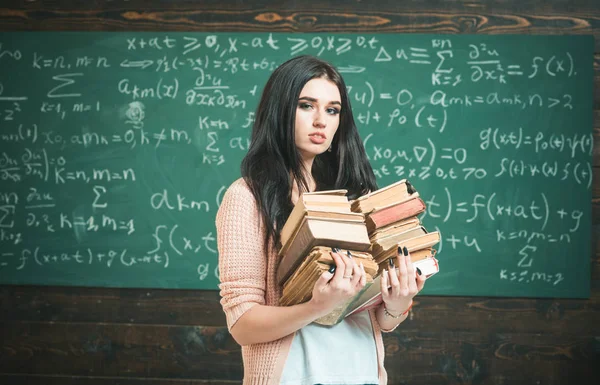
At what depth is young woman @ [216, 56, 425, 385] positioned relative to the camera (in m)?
1.07

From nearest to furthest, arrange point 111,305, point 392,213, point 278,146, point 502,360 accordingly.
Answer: point 392,213
point 278,146
point 502,360
point 111,305

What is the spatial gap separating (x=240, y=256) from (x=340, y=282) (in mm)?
231

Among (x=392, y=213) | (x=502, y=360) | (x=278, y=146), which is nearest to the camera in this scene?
(x=392, y=213)

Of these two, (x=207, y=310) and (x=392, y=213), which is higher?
(x=207, y=310)

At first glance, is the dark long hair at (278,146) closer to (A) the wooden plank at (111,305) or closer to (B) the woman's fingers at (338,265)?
(B) the woman's fingers at (338,265)

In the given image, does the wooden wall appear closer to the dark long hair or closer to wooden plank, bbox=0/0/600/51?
wooden plank, bbox=0/0/600/51

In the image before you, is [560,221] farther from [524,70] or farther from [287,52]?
[287,52]

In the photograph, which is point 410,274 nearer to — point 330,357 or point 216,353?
point 330,357

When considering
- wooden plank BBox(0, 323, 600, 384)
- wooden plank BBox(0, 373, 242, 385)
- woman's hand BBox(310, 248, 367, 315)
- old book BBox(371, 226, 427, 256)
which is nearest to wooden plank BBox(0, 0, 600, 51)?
wooden plank BBox(0, 323, 600, 384)

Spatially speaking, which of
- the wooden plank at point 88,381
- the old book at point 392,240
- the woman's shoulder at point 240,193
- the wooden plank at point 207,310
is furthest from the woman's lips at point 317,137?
the wooden plank at point 88,381

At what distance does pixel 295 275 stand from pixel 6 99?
8.33 ft

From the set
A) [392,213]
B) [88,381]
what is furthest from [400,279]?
[88,381]

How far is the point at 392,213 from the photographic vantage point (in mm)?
1058

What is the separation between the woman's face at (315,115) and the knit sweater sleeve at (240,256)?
0.18 meters
